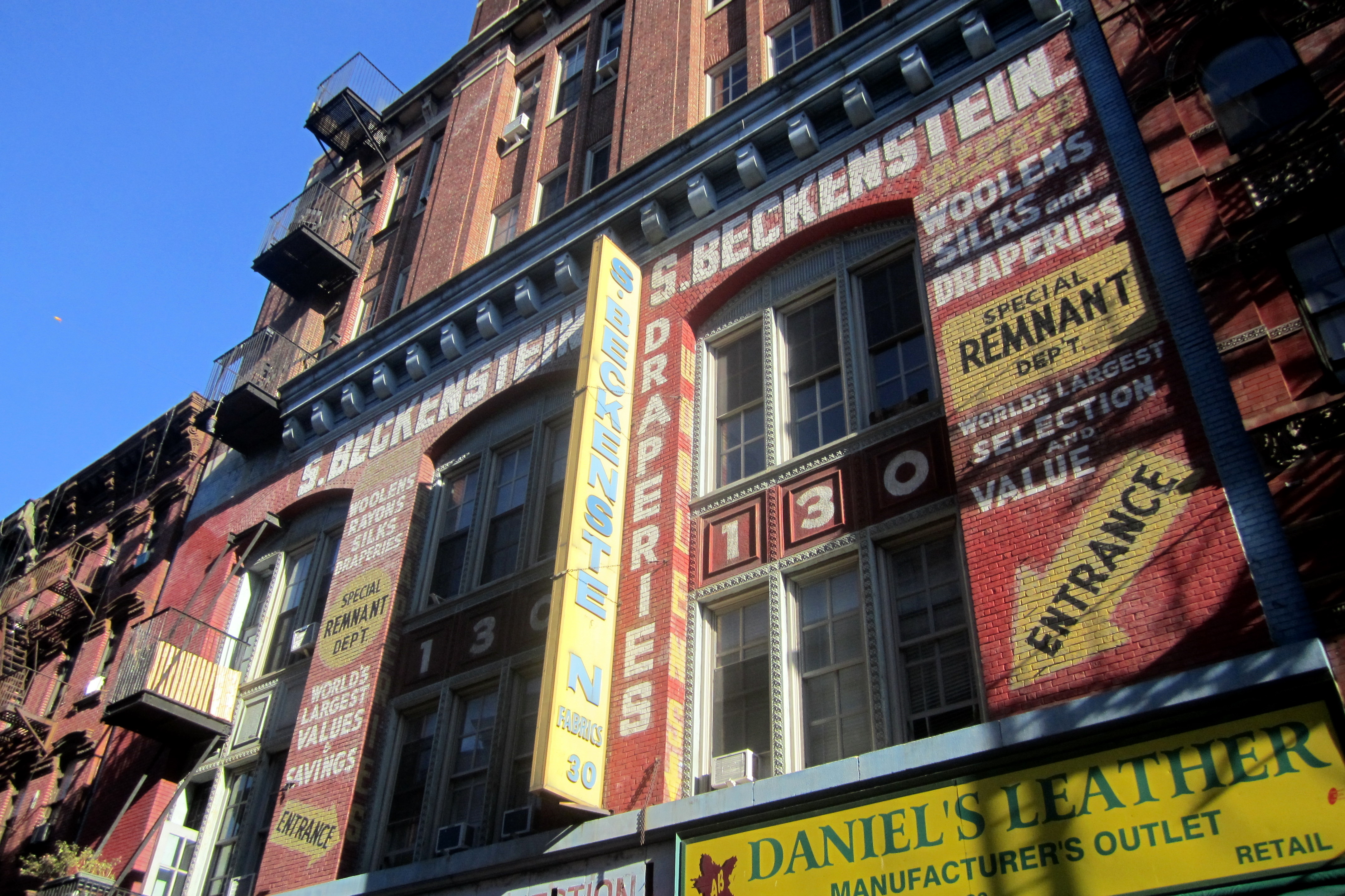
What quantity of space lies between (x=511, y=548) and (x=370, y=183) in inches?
625

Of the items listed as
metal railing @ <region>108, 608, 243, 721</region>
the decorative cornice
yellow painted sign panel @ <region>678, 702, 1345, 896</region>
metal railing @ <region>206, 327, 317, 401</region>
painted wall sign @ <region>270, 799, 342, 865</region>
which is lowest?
yellow painted sign panel @ <region>678, 702, 1345, 896</region>

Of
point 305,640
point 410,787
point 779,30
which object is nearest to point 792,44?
point 779,30

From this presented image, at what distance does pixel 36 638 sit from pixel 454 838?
60.9ft

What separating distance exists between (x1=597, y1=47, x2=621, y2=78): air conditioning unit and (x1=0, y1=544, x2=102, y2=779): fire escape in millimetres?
17221

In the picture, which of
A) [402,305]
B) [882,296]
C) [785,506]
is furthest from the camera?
[402,305]

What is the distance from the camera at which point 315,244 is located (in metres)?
26.3

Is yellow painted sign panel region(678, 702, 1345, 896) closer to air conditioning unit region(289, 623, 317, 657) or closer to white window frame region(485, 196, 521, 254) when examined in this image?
air conditioning unit region(289, 623, 317, 657)

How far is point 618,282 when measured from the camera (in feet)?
55.1

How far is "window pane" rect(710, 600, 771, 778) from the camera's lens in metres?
12.2

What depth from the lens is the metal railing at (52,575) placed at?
27844 mm

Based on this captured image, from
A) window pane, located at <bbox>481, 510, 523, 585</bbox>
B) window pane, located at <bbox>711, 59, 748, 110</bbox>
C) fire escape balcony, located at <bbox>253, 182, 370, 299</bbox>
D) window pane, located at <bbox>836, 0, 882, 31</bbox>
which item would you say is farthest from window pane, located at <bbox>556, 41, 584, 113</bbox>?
window pane, located at <bbox>481, 510, 523, 585</bbox>

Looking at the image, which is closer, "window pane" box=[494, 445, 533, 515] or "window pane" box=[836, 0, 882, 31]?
"window pane" box=[494, 445, 533, 515]

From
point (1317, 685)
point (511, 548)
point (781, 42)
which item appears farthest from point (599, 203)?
point (1317, 685)

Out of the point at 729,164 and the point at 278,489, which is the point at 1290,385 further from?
the point at 278,489
